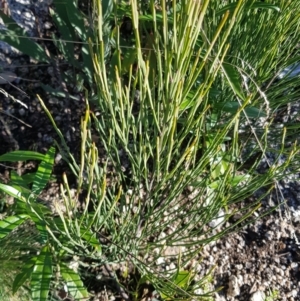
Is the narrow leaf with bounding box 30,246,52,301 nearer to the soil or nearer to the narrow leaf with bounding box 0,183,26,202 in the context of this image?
the narrow leaf with bounding box 0,183,26,202

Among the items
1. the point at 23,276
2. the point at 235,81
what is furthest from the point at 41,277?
the point at 235,81

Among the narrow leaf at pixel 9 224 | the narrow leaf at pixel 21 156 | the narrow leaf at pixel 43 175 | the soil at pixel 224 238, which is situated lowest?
the soil at pixel 224 238

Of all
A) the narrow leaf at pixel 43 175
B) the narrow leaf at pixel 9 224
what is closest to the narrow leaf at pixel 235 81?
the narrow leaf at pixel 43 175

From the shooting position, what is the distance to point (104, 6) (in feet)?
5.22

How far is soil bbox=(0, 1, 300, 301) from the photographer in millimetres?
1921

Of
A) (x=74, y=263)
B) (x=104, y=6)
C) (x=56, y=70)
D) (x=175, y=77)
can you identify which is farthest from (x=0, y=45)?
(x=175, y=77)

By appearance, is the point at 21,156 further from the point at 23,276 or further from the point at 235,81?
the point at 235,81

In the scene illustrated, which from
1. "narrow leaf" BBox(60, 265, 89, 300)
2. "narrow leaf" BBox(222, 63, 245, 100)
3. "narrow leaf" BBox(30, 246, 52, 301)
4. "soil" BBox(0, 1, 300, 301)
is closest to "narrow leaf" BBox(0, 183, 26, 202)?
"narrow leaf" BBox(30, 246, 52, 301)

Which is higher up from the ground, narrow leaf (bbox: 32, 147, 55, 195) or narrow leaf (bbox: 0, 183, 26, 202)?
narrow leaf (bbox: 0, 183, 26, 202)

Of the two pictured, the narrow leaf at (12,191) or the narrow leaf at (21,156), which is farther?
the narrow leaf at (21,156)

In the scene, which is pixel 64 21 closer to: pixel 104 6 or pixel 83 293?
pixel 104 6

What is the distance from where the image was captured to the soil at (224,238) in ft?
6.30

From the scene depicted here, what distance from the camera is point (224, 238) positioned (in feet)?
6.56

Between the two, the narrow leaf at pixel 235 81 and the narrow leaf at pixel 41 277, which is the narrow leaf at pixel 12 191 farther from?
the narrow leaf at pixel 235 81
